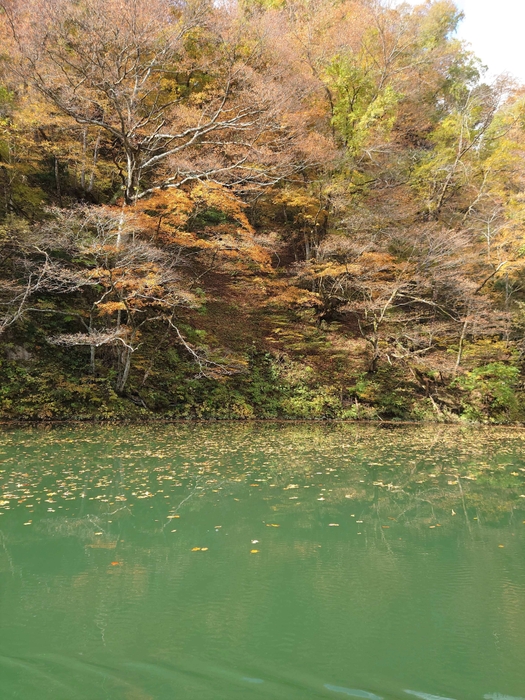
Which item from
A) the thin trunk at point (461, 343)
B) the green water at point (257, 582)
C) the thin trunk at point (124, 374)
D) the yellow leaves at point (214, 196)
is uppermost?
the yellow leaves at point (214, 196)

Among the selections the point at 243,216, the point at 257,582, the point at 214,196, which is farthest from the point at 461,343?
the point at 257,582

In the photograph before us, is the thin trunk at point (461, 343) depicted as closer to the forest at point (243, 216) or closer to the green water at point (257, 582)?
the forest at point (243, 216)

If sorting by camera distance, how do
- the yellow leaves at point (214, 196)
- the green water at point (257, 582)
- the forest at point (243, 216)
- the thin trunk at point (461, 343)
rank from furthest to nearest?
1. the thin trunk at point (461, 343)
2. the yellow leaves at point (214, 196)
3. the forest at point (243, 216)
4. the green water at point (257, 582)

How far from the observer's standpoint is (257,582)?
328 centimetres

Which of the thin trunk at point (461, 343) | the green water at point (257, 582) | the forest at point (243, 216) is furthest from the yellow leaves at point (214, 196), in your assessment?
the thin trunk at point (461, 343)

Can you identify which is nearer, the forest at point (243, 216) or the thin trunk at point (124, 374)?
the forest at point (243, 216)

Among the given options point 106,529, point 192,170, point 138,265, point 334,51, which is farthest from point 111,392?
point 334,51

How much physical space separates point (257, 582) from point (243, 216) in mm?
11097

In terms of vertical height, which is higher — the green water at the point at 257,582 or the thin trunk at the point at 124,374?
the thin trunk at the point at 124,374

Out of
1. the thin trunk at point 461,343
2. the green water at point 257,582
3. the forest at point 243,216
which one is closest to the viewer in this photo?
the green water at point 257,582

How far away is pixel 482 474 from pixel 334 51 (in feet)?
52.9

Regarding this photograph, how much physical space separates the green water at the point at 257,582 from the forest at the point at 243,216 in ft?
19.2

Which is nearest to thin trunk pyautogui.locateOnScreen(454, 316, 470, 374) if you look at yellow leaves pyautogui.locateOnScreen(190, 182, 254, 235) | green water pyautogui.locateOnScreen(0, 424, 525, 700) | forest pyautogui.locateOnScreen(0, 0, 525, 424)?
forest pyautogui.locateOnScreen(0, 0, 525, 424)

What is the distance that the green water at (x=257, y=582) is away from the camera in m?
2.24
